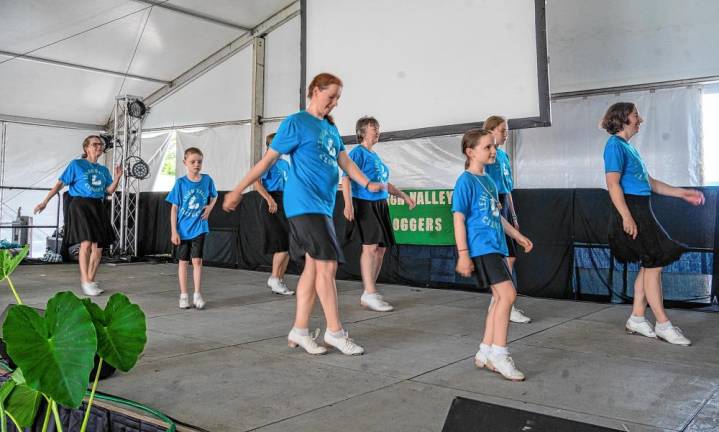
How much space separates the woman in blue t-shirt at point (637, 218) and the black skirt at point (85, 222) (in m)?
4.82

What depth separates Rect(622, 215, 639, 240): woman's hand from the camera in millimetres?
3533

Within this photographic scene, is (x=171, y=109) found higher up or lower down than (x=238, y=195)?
higher up

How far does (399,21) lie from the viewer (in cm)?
705

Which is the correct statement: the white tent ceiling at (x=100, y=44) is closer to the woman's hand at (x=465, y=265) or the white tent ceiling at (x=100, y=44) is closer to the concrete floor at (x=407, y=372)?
the concrete floor at (x=407, y=372)

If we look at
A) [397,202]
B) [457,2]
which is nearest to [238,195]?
[397,202]

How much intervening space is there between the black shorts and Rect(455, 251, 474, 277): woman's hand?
2811 millimetres

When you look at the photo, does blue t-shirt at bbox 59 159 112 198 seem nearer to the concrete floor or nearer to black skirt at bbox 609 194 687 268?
the concrete floor

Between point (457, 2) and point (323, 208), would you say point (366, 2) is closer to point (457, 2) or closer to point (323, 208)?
point (457, 2)

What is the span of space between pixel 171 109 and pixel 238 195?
9.79 metres

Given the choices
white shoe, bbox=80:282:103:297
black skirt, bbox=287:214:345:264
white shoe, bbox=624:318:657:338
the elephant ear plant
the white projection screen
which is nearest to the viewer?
the elephant ear plant

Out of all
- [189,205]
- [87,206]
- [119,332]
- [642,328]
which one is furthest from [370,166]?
[119,332]

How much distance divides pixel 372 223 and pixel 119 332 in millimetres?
3332

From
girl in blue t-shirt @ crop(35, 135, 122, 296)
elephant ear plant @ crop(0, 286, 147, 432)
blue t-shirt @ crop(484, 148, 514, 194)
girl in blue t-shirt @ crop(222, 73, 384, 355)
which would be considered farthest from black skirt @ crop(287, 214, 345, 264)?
girl in blue t-shirt @ crop(35, 135, 122, 296)

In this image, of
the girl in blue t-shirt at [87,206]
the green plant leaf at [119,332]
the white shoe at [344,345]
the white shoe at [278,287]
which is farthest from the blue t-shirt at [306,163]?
the girl in blue t-shirt at [87,206]
